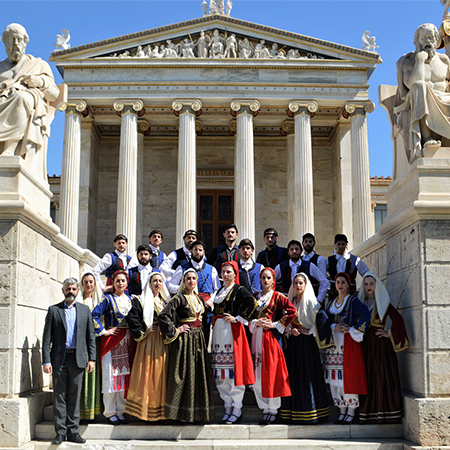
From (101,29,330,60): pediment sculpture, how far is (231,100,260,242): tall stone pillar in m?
2.79

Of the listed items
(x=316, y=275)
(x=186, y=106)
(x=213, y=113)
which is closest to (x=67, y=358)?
(x=316, y=275)

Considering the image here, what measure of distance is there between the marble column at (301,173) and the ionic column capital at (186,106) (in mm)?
4498

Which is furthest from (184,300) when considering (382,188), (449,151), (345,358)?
(382,188)

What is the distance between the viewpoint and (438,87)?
9.26 metres

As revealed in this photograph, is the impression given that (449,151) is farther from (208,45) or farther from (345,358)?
(208,45)

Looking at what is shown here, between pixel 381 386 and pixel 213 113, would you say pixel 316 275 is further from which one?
pixel 213 113

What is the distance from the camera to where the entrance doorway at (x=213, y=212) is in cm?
3241

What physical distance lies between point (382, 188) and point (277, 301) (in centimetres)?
2658

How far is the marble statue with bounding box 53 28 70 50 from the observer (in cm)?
3027

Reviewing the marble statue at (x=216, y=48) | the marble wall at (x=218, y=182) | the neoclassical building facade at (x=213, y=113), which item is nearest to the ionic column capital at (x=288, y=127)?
the neoclassical building facade at (x=213, y=113)

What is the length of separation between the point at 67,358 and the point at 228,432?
97.5 inches

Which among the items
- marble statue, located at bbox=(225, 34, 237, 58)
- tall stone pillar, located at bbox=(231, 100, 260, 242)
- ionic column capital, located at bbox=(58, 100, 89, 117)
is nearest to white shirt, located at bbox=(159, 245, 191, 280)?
tall stone pillar, located at bbox=(231, 100, 260, 242)

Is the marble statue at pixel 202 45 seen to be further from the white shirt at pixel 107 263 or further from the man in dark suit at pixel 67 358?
the man in dark suit at pixel 67 358

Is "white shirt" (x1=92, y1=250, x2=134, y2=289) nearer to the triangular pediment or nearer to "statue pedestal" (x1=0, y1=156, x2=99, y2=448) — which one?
"statue pedestal" (x1=0, y1=156, x2=99, y2=448)
